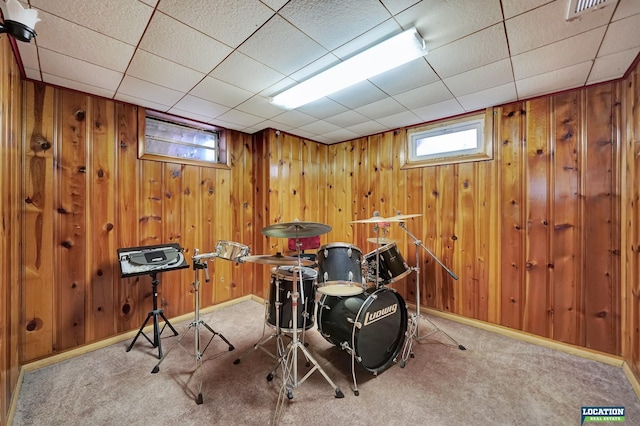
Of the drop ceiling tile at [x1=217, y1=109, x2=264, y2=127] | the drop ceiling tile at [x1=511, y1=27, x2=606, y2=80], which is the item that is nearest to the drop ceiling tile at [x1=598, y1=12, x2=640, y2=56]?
the drop ceiling tile at [x1=511, y1=27, x2=606, y2=80]

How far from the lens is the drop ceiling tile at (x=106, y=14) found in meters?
1.38

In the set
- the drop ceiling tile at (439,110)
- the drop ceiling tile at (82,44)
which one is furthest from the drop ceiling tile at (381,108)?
the drop ceiling tile at (82,44)

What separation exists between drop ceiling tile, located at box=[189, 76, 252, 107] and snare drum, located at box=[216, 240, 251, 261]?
1.39m

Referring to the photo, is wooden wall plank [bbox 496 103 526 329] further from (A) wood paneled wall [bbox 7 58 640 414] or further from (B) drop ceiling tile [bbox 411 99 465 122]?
(B) drop ceiling tile [bbox 411 99 465 122]

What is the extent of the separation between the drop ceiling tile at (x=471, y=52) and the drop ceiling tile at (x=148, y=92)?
2.27 metres

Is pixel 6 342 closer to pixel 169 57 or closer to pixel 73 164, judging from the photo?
pixel 73 164

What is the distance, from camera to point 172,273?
9.96ft

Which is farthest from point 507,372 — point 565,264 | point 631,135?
point 631,135

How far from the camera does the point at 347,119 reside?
3.16 metres

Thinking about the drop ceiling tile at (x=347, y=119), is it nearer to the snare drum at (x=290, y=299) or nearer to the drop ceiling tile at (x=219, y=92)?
the drop ceiling tile at (x=219, y=92)

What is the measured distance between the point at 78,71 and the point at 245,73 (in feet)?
4.27

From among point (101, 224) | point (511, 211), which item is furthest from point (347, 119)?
point (101, 224)

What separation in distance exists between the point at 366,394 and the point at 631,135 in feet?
9.44

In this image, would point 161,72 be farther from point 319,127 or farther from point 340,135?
point 340,135
